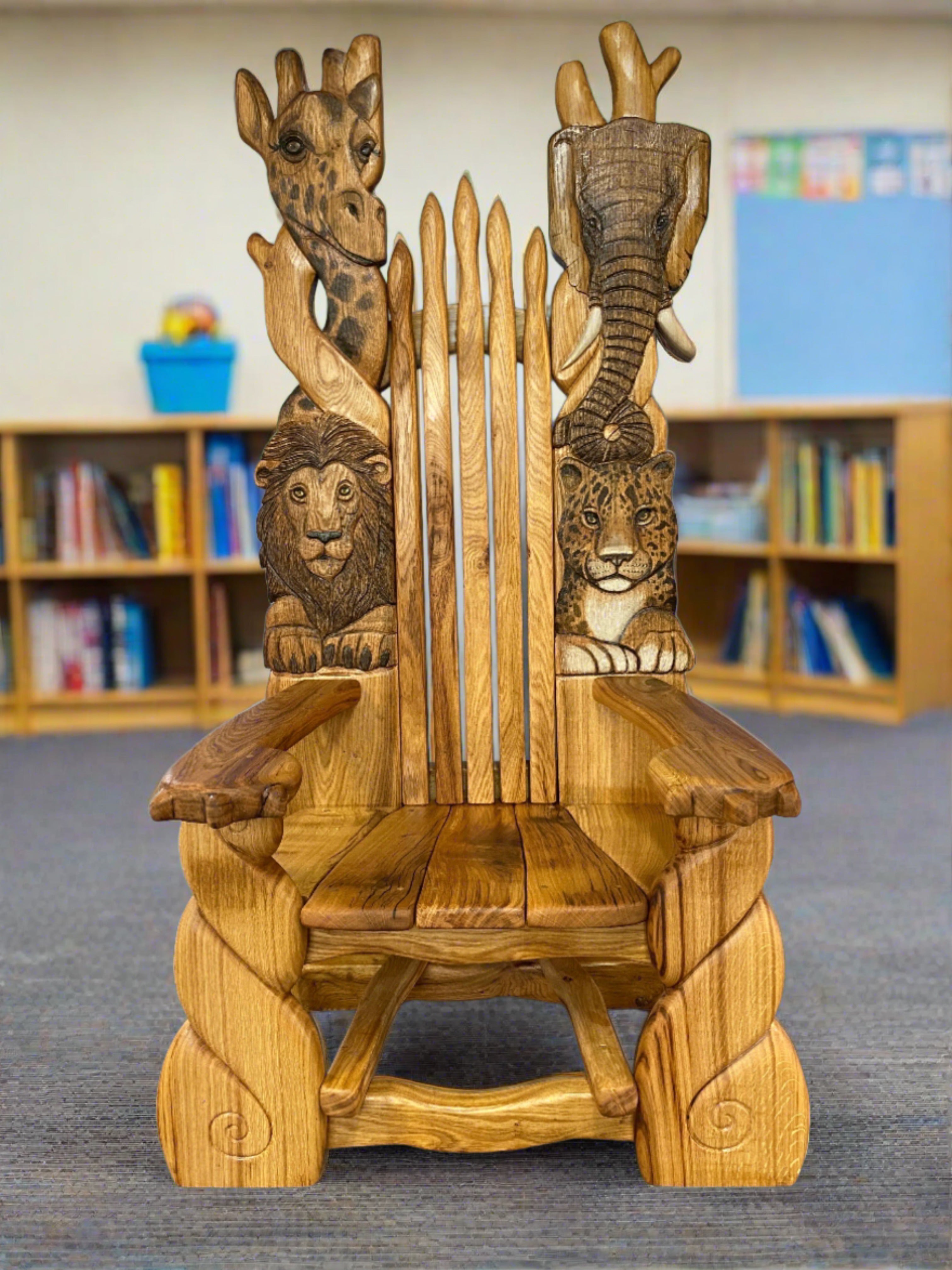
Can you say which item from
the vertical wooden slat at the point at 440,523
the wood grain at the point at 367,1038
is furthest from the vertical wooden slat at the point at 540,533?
the wood grain at the point at 367,1038

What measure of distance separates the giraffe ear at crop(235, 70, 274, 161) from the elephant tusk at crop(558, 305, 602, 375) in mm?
552

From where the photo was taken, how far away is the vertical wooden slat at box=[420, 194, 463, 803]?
7.33ft

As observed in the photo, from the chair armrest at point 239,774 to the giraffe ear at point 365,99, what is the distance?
0.92 meters

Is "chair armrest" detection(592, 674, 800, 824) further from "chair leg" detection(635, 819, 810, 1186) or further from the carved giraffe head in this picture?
the carved giraffe head

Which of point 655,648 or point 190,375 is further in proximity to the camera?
point 190,375

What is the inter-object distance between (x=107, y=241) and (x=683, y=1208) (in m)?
4.47

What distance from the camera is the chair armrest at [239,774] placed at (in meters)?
1.64

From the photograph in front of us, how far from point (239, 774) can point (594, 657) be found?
725 millimetres

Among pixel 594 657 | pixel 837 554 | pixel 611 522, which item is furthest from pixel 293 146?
pixel 837 554

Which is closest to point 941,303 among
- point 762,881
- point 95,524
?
point 95,524

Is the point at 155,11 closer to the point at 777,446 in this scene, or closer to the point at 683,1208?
the point at 777,446

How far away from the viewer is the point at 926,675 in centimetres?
506

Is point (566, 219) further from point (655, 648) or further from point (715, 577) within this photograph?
point (715, 577)

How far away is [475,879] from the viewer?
70.2 inches
